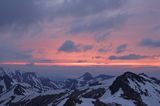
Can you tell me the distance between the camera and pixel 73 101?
16925 cm

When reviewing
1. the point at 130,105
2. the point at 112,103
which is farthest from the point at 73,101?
the point at 130,105

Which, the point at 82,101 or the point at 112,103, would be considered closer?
the point at 82,101

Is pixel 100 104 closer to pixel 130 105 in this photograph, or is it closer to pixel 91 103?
pixel 91 103

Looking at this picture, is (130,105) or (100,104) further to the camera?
(130,105)

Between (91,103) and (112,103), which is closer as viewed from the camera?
(91,103)

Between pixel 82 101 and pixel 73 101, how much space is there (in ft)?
18.5

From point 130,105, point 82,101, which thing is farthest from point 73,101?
point 130,105

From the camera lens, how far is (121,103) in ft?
643

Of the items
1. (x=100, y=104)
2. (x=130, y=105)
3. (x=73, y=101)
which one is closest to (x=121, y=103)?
(x=130, y=105)

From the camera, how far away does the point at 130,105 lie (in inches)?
7830

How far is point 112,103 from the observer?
18850cm

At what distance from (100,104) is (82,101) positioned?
8.96 m

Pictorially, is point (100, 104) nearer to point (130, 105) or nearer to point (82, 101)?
point (82, 101)

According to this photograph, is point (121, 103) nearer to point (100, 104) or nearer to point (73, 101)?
point (100, 104)
